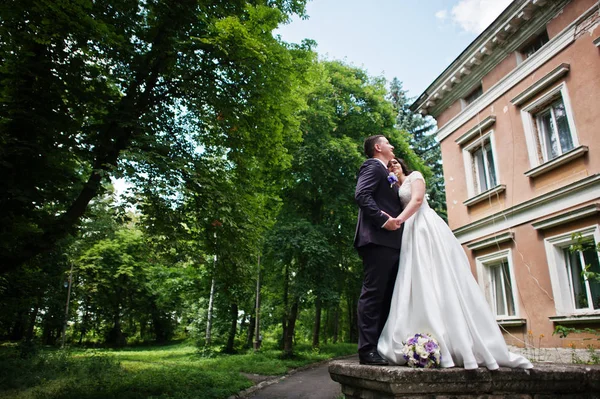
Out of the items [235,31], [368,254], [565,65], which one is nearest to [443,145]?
[565,65]

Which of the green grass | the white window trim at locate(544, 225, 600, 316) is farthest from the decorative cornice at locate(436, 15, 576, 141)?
the green grass

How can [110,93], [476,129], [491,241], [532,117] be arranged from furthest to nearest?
[476,129] → [491,241] → [532,117] → [110,93]

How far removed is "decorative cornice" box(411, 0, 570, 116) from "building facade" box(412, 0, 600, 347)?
27 mm

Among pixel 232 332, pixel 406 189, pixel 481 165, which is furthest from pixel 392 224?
pixel 232 332

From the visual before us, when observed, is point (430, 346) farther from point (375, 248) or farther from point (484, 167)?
point (484, 167)

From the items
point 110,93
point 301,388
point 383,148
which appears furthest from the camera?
point 301,388

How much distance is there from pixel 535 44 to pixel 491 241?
5.19 metres

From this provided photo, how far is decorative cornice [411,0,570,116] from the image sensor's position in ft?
30.0

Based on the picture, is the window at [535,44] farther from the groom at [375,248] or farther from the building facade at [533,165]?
the groom at [375,248]

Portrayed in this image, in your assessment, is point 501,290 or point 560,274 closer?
point 560,274

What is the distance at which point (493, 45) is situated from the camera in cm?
1034

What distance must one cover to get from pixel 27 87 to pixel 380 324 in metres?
7.57

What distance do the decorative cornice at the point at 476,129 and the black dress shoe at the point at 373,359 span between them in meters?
9.43

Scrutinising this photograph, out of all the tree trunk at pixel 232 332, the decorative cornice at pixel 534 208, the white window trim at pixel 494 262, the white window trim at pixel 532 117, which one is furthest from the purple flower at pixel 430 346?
the tree trunk at pixel 232 332
